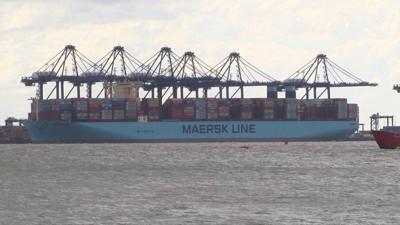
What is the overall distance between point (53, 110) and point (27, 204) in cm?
13901

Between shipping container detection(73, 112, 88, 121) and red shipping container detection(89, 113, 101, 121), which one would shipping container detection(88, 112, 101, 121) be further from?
shipping container detection(73, 112, 88, 121)

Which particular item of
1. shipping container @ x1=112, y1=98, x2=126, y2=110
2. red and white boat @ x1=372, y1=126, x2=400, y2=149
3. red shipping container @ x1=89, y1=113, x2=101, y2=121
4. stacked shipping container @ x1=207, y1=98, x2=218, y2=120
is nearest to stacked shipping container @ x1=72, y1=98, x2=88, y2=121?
red shipping container @ x1=89, y1=113, x2=101, y2=121

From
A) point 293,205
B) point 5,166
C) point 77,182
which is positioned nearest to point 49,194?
point 77,182

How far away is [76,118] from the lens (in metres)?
196

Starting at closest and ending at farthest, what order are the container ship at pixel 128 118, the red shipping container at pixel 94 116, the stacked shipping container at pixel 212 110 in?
the red shipping container at pixel 94 116
the container ship at pixel 128 118
the stacked shipping container at pixel 212 110

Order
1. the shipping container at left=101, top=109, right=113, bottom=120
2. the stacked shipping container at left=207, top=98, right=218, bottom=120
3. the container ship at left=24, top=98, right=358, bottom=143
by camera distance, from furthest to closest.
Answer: the stacked shipping container at left=207, top=98, right=218, bottom=120 < the shipping container at left=101, top=109, right=113, bottom=120 < the container ship at left=24, top=98, right=358, bottom=143

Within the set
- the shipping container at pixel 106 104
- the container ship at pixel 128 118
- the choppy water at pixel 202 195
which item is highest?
the shipping container at pixel 106 104

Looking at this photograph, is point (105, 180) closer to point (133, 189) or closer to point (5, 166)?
point (133, 189)

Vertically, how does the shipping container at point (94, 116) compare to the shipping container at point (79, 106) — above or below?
below

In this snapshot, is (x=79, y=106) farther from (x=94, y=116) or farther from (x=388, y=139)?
(x=388, y=139)

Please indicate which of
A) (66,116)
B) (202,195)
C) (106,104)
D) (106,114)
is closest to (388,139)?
(106,114)

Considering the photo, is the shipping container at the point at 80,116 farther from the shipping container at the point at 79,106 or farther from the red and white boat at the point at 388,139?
the red and white boat at the point at 388,139

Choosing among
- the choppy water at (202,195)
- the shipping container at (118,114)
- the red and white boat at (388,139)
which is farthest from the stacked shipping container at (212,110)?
the choppy water at (202,195)

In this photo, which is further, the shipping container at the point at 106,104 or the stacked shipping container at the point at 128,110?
the shipping container at the point at 106,104
